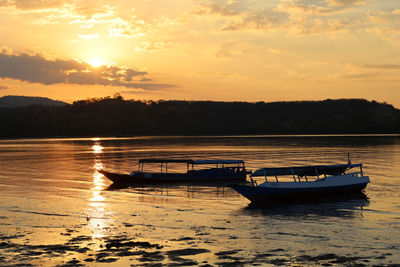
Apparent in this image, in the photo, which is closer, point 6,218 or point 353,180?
point 6,218

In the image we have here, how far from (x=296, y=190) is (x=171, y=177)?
17993mm

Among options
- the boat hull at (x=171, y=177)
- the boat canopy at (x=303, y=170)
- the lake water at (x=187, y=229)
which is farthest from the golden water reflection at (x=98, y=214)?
the boat canopy at (x=303, y=170)

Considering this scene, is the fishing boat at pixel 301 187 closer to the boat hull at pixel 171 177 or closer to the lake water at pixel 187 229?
the lake water at pixel 187 229

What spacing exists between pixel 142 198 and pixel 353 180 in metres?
19.4

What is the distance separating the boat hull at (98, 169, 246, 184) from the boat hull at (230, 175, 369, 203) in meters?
15.9

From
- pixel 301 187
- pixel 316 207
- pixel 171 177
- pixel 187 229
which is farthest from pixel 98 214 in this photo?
pixel 171 177

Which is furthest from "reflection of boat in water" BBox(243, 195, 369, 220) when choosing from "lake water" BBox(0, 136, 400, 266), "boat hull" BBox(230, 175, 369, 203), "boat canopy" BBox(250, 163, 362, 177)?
"boat canopy" BBox(250, 163, 362, 177)

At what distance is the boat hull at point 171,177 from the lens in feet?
174

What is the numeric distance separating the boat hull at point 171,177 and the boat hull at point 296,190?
52.1ft

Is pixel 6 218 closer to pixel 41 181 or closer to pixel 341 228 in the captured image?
pixel 341 228

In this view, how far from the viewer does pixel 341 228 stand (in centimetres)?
2769

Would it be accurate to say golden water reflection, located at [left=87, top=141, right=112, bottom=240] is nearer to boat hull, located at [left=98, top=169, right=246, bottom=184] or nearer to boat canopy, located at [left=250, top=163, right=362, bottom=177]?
boat hull, located at [left=98, top=169, right=246, bottom=184]

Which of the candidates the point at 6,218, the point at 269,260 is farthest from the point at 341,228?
the point at 6,218

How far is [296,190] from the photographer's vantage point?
1545 inches
